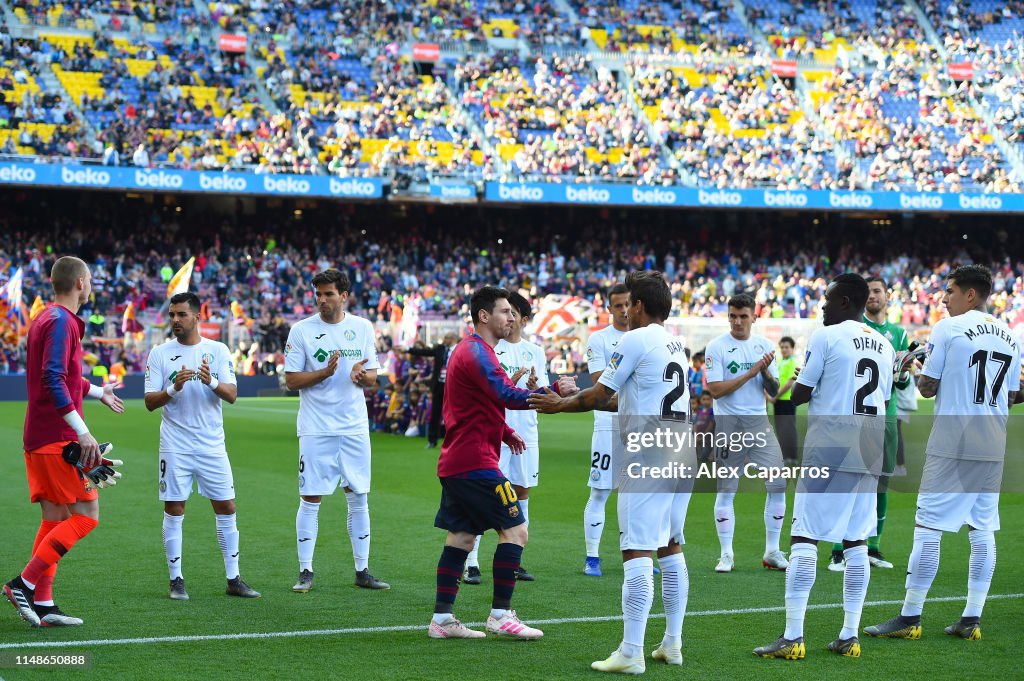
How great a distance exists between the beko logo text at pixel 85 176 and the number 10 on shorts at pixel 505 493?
35681mm

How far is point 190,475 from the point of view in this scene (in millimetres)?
9320

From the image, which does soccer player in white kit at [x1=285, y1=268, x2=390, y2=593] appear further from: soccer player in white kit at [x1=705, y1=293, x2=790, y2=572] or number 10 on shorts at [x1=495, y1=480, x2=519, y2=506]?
soccer player in white kit at [x1=705, y1=293, x2=790, y2=572]

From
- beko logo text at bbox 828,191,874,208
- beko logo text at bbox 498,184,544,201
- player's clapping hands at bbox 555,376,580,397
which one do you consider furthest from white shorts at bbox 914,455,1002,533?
beko logo text at bbox 828,191,874,208

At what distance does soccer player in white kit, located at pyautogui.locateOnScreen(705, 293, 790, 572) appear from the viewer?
10.4 m

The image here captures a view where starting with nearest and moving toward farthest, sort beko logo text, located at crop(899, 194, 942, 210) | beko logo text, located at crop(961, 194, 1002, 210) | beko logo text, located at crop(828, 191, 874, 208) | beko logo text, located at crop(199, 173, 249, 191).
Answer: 1. beko logo text, located at crop(199, 173, 249, 191)
2. beko logo text, located at crop(828, 191, 874, 208)
3. beko logo text, located at crop(899, 194, 942, 210)
4. beko logo text, located at crop(961, 194, 1002, 210)

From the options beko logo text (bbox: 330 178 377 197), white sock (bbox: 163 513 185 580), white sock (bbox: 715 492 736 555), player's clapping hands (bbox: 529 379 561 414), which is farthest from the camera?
beko logo text (bbox: 330 178 377 197)

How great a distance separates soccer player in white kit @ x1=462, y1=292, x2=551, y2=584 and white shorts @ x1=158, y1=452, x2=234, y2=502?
6.53 feet

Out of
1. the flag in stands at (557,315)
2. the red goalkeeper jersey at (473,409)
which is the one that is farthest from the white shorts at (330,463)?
the flag in stands at (557,315)

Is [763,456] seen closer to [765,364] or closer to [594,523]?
[765,364]

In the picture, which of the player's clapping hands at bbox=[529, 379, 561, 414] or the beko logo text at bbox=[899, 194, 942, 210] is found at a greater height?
the beko logo text at bbox=[899, 194, 942, 210]

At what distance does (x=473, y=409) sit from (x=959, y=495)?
3.08m

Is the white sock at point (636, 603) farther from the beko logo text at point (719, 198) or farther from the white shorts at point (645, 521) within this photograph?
the beko logo text at point (719, 198)

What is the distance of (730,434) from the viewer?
35.6 ft

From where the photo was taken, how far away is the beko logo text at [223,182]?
42.0m
